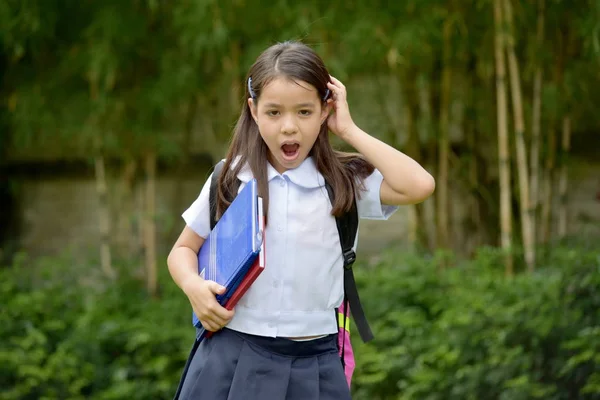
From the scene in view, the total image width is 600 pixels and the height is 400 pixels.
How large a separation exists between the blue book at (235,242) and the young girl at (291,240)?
0.04 m

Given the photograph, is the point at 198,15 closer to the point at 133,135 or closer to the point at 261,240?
the point at 133,135

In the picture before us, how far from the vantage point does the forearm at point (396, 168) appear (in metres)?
2.19

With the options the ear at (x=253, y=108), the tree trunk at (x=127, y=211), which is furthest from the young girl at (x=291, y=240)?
the tree trunk at (x=127, y=211)

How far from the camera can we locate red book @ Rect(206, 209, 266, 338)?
1.99m

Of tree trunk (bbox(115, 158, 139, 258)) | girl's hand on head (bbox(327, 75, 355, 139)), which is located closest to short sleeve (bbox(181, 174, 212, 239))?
girl's hand on head (bbox(327, 75, 355, 139))

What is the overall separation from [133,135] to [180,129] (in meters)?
0.59

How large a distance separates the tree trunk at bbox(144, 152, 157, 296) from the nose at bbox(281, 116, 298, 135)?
13.9 feet

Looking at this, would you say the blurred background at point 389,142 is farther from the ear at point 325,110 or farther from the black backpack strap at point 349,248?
the ear at point 325,110

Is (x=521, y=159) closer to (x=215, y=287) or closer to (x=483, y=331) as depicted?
(x=483, y=331)

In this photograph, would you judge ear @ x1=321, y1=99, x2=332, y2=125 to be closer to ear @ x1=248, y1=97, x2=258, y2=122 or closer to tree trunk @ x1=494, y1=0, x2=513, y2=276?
ear @ x1=248, y1=97, x2=258, y2=122

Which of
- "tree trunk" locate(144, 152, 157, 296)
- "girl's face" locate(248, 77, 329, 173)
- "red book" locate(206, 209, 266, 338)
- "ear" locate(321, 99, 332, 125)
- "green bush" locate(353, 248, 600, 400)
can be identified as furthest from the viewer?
"tree trunk" locate(144, 152, 157, 296)

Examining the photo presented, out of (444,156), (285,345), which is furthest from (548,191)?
(285,345)

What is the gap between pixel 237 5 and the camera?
5570 millimetres

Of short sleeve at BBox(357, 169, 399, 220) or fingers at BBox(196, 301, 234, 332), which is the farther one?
short sleeve at BBox(357, 169, 399, 220)
